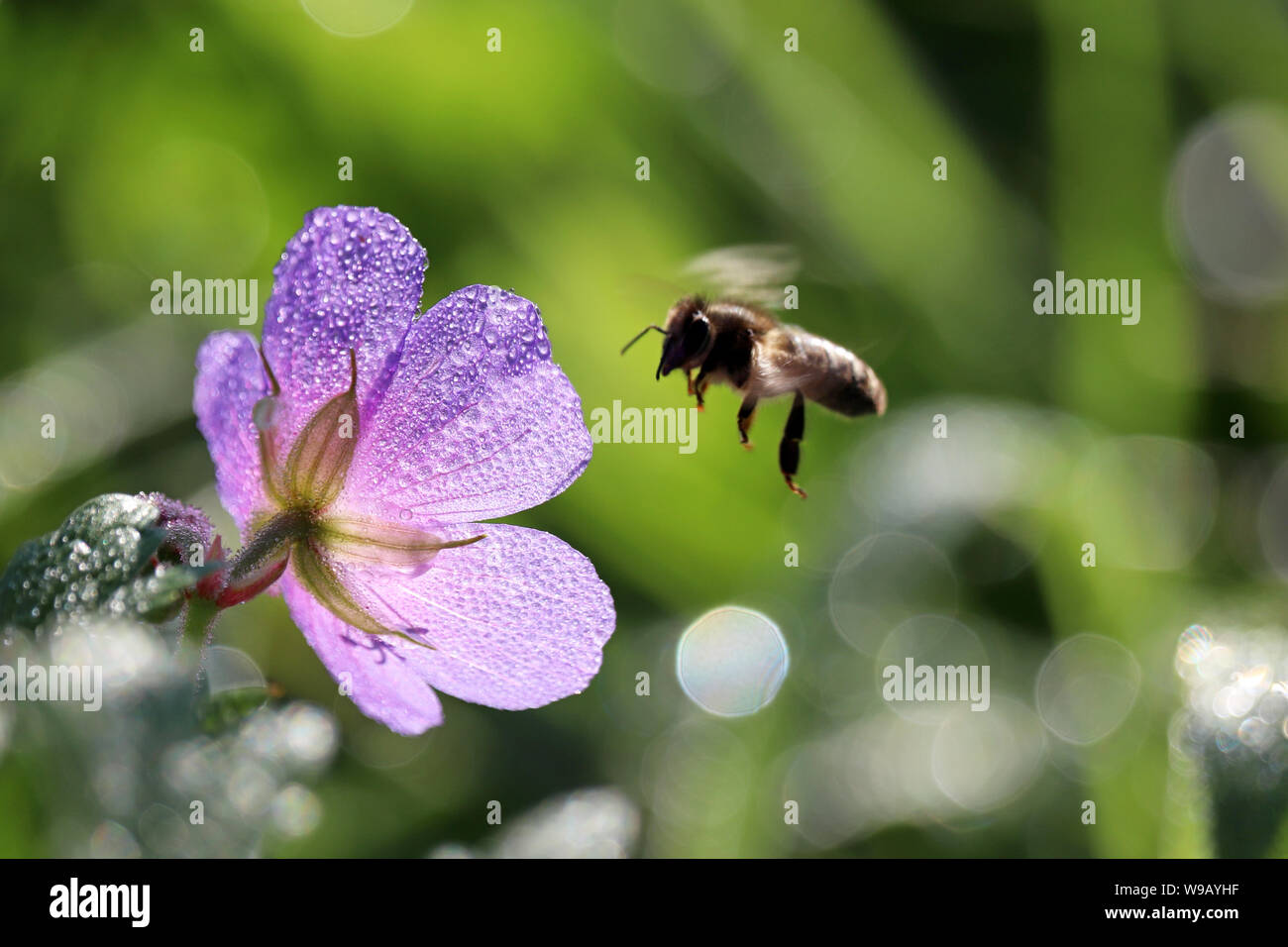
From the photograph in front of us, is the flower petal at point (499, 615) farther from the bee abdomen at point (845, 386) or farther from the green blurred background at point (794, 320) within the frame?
the green blurred background at point (794, 320)

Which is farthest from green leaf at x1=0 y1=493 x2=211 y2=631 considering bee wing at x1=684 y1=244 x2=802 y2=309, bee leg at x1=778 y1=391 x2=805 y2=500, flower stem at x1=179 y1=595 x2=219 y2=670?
bee wing at x1=684 y1=244 x2=802 y2=309

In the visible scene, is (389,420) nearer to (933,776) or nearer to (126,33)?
(933,776)

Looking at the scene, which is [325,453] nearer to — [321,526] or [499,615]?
[321,526]

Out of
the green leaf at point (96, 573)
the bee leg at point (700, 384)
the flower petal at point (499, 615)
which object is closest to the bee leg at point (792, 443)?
the bee leg at point (700, 384)

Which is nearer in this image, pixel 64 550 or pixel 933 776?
pixel 64 550

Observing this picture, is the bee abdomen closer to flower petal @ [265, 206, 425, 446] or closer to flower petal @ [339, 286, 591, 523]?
flower petal @ [339, 286, 591, 523]

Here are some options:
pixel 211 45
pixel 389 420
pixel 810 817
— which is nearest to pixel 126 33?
pixel 211 45
